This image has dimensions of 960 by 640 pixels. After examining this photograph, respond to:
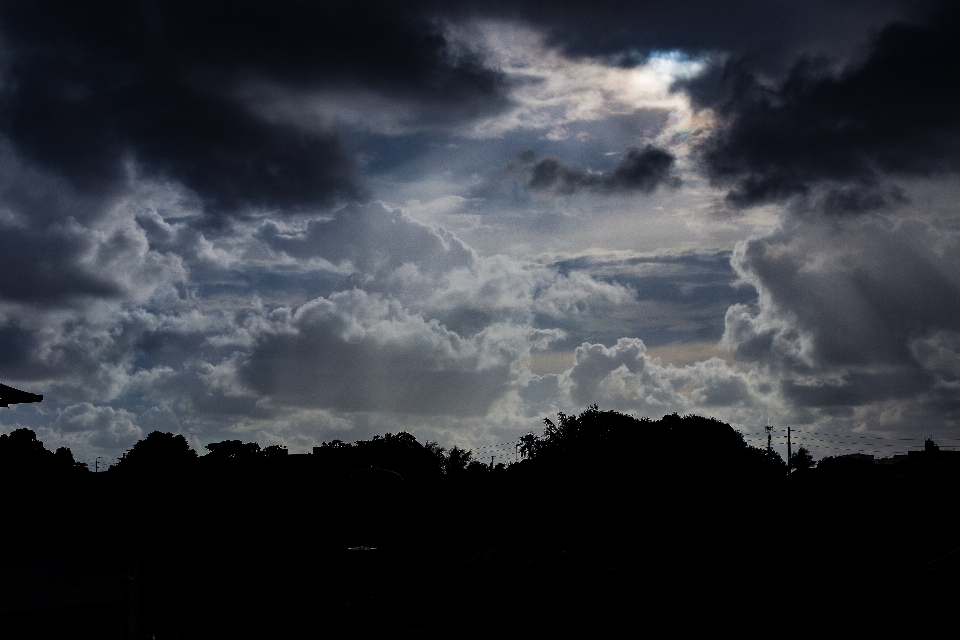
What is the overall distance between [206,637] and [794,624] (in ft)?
59.5

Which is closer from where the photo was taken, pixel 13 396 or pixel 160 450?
pixel 13 396

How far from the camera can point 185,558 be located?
3419cm

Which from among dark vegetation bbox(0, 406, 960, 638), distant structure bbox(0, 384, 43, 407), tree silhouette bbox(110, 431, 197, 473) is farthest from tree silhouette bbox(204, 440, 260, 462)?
distant structure bbox(0, 384, 43, 407)

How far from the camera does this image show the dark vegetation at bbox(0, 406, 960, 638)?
918 inches

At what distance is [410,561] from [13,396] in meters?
20.4

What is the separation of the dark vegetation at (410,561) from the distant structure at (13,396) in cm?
274

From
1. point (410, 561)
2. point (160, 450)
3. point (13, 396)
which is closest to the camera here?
point (13, 396)

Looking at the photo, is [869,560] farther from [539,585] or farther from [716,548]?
[539,585]

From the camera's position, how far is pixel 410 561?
39.7 m

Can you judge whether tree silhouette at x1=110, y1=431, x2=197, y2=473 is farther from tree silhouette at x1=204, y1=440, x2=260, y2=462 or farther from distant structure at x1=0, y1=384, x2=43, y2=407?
distant structure at x1=0, y1=384, x2=43, y2=407

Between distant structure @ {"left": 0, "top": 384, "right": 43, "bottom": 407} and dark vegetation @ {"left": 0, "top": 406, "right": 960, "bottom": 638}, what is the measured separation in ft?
8.98

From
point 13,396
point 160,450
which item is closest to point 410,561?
point 13,396

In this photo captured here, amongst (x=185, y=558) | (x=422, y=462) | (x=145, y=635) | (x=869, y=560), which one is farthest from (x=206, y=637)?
(x=422, y=462)

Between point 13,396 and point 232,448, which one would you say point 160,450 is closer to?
point 232,448
